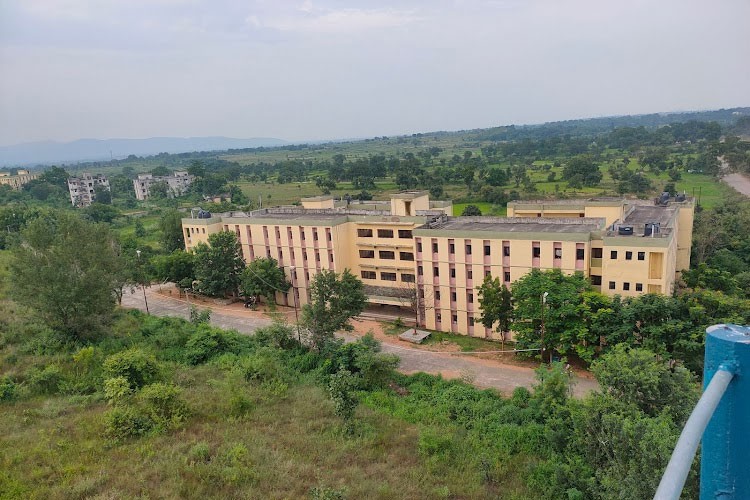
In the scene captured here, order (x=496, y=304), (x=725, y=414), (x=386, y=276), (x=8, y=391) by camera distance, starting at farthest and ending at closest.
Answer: (x=386, y=276)
(x=496, y=304)
(x=8, y=391)
(x=725, y=414)

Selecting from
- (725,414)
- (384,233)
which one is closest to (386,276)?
(384,233)

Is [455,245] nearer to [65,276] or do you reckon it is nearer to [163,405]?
[163,405]

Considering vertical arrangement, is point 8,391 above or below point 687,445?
below

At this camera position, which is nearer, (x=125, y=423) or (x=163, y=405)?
(x=125, y=423)

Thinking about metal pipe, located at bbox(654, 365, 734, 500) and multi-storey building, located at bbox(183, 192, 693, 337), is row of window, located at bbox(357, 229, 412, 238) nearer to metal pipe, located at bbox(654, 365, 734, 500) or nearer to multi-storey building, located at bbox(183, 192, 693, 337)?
multi-storey building, located at bbox(183, 192, 693, 337)

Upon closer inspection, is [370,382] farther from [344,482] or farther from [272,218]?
[272,218]

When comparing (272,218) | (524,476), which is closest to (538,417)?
(524,476)

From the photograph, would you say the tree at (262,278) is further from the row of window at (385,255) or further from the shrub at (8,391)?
the shrub at (8,391)

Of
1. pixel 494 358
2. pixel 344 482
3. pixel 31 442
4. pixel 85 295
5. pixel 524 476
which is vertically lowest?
pixel 494 358
